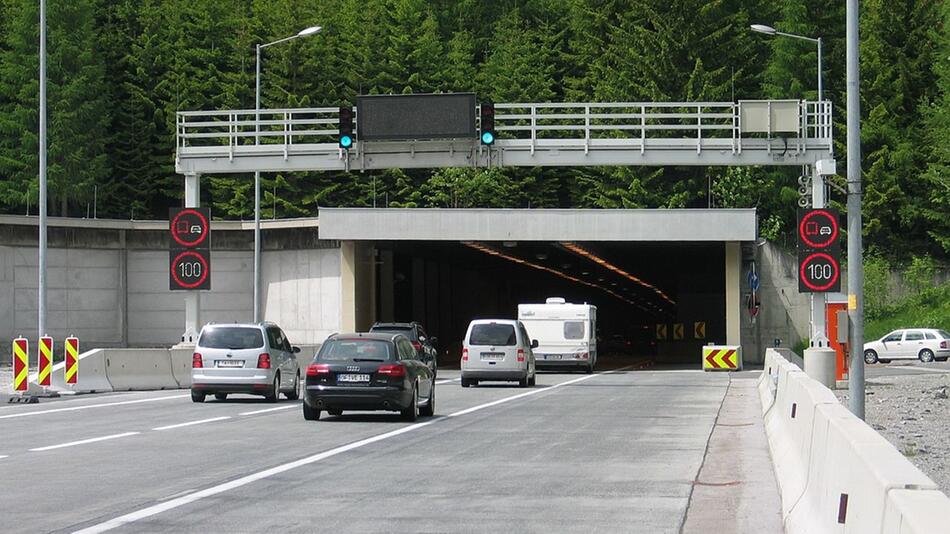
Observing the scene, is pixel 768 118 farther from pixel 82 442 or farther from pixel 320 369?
pixel 82 442

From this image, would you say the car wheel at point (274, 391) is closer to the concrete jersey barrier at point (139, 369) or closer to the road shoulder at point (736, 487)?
the concrete jersey barrier at point (139, 369)

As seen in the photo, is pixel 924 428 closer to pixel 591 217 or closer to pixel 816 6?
pixel 591 217

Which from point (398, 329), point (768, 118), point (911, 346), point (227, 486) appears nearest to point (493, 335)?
point (398, 329)

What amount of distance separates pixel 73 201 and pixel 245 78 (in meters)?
13.2

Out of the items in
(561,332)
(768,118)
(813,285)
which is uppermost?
(768,118)

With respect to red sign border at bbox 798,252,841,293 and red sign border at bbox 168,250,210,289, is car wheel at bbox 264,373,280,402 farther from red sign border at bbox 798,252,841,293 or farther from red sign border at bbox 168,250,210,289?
red sign border at bbox 798,252,841,293

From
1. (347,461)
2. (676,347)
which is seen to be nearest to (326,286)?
(676,347)

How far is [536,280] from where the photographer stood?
8888 centimetres

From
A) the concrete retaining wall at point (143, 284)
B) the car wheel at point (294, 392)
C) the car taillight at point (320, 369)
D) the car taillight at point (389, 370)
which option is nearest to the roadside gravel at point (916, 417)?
the car taillight at point (389, 370)

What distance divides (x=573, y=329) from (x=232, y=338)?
2463cm

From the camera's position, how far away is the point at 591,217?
5581 cm

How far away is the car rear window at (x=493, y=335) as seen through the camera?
4031cm

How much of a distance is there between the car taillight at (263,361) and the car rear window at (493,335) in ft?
35.2

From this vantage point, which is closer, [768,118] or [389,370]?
[389,370]
